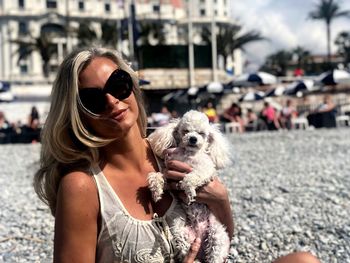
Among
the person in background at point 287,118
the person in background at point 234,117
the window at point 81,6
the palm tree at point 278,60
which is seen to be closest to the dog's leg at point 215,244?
the person in background at point 234,117

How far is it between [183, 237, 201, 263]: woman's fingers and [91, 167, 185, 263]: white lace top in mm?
68

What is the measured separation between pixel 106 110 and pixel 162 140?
1.06ft

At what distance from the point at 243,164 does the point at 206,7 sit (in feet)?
296

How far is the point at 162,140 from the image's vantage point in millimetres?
2289

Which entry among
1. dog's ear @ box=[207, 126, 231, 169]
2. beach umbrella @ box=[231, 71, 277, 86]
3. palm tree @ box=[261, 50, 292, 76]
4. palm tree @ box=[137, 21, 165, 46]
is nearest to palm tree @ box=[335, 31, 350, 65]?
palm tree @ box=[261, 50, 292, 76]

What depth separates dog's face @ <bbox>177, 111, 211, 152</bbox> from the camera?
7.44 feet

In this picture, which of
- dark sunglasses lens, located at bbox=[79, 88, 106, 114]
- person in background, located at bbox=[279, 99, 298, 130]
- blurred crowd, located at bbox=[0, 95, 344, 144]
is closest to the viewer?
dark sunglasses lens, located at bbox=[79, 88, 106, 114]

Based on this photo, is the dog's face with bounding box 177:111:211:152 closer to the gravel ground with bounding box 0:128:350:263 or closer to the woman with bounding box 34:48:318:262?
the woman with bounding box 34:48:318:262

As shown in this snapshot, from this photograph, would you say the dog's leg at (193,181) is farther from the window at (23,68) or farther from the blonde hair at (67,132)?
the window at (23,68)

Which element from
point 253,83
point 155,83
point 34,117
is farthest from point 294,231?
point 155,83

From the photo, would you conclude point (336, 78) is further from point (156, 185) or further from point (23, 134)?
point (156, 185)

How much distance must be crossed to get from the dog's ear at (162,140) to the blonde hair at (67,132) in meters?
0.29

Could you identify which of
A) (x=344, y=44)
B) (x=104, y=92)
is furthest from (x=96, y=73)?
(x=344, y=44)

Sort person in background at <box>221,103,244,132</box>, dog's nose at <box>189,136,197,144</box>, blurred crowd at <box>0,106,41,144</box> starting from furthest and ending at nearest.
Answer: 1. person in background at <box>221,103,244,132</box>
2. blurred crowd at <box>0,106,41,144</box>
3. dog's nose at <box>189,136,197,144</box>
